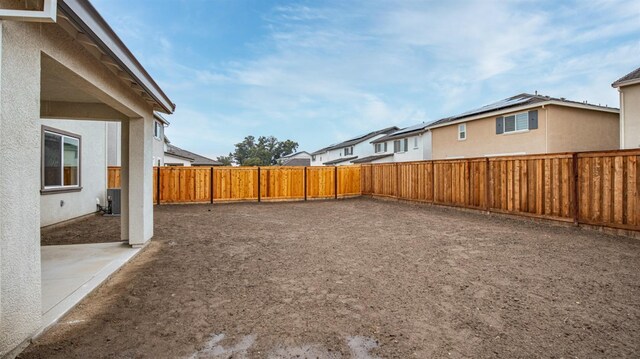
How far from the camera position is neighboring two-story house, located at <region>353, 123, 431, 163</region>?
76.0ft

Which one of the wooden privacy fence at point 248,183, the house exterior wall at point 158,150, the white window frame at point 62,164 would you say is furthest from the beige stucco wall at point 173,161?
the white window frame at point 62,164

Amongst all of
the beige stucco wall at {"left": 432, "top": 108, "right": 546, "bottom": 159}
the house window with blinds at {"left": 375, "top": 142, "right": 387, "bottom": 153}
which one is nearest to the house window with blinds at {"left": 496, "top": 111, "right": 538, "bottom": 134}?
the beige stucco wall at {"left": 432, "top": 108, "right": 546, "bottom": 159}

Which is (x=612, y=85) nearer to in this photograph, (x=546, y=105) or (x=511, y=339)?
(x=546, y=105)

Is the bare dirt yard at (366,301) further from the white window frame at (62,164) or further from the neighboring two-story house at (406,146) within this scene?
the neighboring two-story house at (406,146)

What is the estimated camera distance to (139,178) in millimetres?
5586

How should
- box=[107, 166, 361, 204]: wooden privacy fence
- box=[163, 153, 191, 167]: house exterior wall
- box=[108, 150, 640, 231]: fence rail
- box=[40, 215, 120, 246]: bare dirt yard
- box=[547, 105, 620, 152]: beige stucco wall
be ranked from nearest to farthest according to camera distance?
box=[40, 215, 120, 246]: bare dirt yard → box=[108, 150, 640, 231]: fence rail → box=[107, 166, 361, 204]: wooden privacy fence → box=[547, 105, 620, 152]: beige stucco wall → box=[163, 153, 191, 167]: house exterior wall

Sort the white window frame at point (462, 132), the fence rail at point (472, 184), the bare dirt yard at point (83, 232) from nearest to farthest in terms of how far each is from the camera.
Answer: the bare dirt yard at point (83, 232) < the fence rail at point (472, 184) < the white window frame at point (462, 132)

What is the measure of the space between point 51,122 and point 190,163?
2228cm

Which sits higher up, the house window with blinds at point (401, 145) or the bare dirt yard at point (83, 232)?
the house window with blinds at point (401, 145)

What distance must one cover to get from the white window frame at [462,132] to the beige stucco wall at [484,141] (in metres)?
0.18

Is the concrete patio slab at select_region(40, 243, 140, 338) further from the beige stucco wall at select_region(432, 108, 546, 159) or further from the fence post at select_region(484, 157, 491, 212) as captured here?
the beige stucco wall at select_region(432, 108, 546, 159)

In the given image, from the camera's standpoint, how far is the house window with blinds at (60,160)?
7.41m

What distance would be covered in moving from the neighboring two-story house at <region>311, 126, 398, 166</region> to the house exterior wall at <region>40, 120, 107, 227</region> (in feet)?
64.6

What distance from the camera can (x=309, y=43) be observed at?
659 inches
